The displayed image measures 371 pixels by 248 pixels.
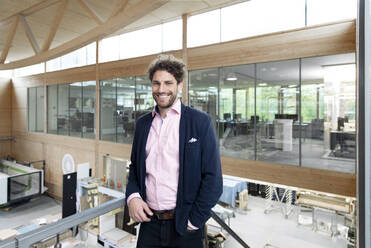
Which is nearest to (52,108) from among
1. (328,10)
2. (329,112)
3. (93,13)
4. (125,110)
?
(125,110)

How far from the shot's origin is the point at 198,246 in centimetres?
134

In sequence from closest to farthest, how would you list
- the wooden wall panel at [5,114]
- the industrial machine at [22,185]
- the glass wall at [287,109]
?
1. the glass wall at [287,109]
2. the industrial machine at [22,185]
3. the wooden wall panel at [5,114]

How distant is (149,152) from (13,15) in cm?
697

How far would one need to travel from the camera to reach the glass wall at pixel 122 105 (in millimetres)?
10672

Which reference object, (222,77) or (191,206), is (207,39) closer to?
(222,77)

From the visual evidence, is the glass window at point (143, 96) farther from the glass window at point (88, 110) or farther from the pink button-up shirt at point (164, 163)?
the pink button-up shirt at point (164, 163)

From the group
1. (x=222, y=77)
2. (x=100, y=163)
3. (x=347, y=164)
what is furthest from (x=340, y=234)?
(x=100, y=163)

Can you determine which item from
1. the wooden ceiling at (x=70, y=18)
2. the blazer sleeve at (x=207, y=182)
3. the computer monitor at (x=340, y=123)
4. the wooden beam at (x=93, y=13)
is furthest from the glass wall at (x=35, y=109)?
the blazer sleeve at (x=207, y=182)

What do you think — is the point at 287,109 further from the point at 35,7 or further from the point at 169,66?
the point at 35,7

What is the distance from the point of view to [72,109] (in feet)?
45.8

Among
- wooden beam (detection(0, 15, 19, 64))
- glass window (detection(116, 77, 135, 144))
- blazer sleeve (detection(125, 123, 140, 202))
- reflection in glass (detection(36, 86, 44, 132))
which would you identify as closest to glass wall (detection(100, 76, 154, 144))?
glass window (detection(116, 77, 135, 144))

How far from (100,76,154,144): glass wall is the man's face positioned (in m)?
9.17

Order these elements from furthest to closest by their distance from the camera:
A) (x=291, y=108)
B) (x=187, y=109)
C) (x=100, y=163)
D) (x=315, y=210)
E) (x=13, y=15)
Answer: (x=100, y=163) → (x=315, y=210) → (x=291, y=108) → (x=13, y=15) → (x=187, y=109)

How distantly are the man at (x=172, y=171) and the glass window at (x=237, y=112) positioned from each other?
22.2 ft
